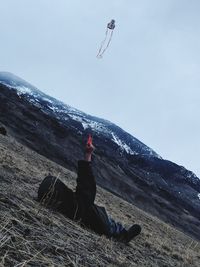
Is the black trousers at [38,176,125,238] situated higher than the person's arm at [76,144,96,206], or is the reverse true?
the person's arm at [76,144,96,206]

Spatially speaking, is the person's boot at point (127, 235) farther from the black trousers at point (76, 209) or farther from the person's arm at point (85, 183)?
the person's arm at point (85, 183)

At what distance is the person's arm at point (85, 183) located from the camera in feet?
23.2

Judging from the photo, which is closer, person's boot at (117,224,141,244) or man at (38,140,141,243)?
man at (38,140,141,243)

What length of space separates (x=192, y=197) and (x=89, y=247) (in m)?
83.2

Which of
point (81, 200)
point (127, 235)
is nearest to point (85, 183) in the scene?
point (81, 200)

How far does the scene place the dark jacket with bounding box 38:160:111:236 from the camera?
281 inches

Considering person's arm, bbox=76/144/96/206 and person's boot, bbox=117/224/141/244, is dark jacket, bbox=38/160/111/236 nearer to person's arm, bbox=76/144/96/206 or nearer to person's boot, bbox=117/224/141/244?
person's arm, bbox=76/144/96/206

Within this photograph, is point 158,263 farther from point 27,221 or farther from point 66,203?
point 27,221

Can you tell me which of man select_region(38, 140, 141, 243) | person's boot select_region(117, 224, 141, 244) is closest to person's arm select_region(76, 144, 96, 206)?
man select_region(38, 140, 141, 243)

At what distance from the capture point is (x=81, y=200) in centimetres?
729

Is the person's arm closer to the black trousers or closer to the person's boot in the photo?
the black trousers

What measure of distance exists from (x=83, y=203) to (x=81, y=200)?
0.18 ft

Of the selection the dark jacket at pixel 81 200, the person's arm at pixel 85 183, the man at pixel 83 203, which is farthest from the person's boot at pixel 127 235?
the person's arm at pixel 85 183

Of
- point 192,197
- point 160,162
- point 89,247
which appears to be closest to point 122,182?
point 192,197
